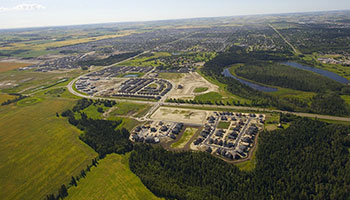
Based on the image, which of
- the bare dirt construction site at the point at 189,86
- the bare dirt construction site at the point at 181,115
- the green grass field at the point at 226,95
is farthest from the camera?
the bare dirt construction site at the point at 189,86

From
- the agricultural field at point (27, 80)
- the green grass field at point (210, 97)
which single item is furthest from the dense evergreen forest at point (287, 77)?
the agricultural field at point (27, 80)

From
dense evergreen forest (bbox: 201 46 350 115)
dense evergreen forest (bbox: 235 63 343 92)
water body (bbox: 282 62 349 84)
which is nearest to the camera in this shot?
dense evergreen forest (bbox: 201 46 350 115)

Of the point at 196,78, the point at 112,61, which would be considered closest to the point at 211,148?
the point at 196,78

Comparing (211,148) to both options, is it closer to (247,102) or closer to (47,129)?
(247,102)

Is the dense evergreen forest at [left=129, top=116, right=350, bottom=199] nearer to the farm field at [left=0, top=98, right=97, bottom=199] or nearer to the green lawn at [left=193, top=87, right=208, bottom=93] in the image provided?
the farm field at [left=0, top=98, right=97, bottom=199]

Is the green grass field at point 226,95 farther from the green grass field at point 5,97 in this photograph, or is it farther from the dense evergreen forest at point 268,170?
the green grass field at point 5,97

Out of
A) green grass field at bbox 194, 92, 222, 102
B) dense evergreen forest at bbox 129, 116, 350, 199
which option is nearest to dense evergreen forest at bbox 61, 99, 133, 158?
dense evergreen forest at bbox 129, 116, 350, 199
